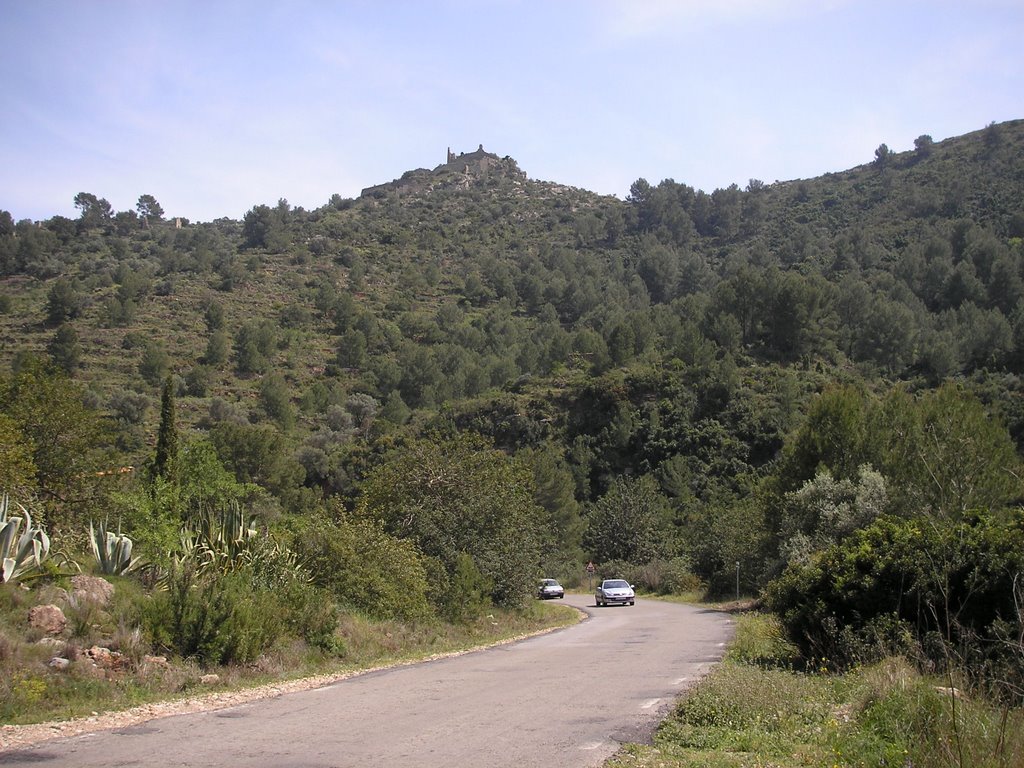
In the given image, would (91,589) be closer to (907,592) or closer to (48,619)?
(48,619)

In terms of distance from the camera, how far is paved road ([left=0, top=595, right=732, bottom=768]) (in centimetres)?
757

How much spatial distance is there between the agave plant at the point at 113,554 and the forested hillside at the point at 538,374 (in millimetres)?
459

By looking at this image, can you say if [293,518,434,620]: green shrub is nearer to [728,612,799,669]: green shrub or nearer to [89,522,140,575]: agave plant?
[89,522,140,575]: agave plant

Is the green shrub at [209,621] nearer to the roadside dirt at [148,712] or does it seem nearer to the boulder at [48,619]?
the roadside dirt at [148,712]

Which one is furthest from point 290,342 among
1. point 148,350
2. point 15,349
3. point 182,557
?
point 182,557

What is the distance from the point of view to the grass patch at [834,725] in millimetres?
5602

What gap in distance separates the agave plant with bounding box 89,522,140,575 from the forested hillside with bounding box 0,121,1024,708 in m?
0.46

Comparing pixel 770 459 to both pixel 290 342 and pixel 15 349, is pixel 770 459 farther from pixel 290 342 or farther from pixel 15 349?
pixel 15 349

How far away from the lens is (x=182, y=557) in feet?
48.7

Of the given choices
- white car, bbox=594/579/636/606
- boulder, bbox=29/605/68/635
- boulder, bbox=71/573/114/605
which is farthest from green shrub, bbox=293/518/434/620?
white car, bbox=594/579/636/606

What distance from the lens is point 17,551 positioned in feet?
39.8

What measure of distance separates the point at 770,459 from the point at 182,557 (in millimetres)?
62404

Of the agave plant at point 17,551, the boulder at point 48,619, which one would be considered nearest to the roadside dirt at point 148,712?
the boulder at point 48,619

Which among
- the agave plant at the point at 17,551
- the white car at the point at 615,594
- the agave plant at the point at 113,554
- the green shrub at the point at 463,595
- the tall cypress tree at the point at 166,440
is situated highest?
the tall cypress tree at the point at 166,440
